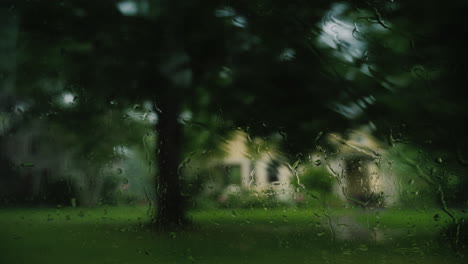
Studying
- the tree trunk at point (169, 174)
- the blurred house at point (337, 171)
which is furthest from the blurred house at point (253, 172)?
the tree trunk at point (169, 174)

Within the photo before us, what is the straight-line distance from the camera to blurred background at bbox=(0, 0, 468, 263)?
3.98 feet

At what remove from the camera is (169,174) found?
1.26 m

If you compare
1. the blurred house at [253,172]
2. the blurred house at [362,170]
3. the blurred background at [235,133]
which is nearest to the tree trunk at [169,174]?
the blurred background at [235,133]

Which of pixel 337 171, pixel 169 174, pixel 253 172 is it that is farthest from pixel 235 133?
pixel 337 171

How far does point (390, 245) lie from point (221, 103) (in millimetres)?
767

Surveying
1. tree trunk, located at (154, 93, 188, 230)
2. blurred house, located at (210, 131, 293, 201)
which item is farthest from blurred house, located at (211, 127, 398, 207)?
tree trunk, located at (154, 93, 188, 230)

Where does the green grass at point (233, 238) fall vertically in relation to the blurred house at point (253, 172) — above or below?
below

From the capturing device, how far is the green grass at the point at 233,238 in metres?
1.19

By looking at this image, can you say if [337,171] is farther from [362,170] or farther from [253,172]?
[253,172]

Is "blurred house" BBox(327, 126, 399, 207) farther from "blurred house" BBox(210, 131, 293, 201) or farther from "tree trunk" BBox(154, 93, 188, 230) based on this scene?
"tree trunk" BBox(154, 93, 188, 230)

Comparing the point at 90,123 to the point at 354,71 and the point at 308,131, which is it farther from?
the point at 354,71

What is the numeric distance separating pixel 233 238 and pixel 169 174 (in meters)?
0.32

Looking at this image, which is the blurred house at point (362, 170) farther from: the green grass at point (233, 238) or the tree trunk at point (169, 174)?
the tree trunk at point (169, 174)

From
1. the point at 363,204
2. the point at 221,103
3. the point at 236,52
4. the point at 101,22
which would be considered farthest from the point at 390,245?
the point at 101,22
